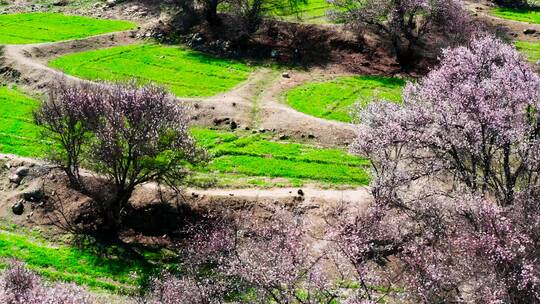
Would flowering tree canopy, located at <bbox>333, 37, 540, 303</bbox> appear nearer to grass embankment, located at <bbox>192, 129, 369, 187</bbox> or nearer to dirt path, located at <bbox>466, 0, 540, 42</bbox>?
grass embankment, located at <bbox>192, 129, 369, 187</bbox>

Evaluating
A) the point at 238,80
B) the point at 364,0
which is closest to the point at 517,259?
the point at 238,80

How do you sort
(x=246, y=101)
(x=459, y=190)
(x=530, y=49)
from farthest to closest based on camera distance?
(x=530, y=49) < (x=246, y=101) < (x=459, y=190)

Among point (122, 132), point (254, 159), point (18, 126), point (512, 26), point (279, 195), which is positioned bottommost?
point (279, 195)

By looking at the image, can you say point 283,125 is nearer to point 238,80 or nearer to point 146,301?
point 238,80

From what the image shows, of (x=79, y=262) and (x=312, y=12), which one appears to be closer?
(x=79, y=262)

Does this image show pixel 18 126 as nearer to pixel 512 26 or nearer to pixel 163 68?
pixel 163 68

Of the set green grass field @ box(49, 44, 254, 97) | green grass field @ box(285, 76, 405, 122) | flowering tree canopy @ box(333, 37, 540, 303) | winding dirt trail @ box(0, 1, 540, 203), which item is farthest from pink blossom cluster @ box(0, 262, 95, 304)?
green grass field @ box(49, 44, 254, 97)

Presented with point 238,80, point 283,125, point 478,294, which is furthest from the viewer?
point 238,80

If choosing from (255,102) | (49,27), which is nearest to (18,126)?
(255,102)
